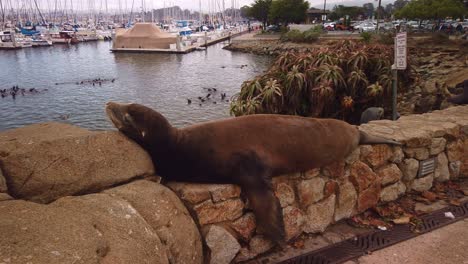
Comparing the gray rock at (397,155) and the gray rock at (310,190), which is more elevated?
the gray rock at (397,155)

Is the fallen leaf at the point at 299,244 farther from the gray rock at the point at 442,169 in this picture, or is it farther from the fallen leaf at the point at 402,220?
the gray rock at the point at 442,169

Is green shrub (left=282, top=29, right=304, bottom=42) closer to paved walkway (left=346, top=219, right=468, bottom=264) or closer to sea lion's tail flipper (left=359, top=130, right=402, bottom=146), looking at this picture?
sea lion's tail flipper (left=359, top=130, right=402, bottom=146)

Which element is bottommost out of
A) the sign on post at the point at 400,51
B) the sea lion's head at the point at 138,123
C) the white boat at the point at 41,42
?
the sea lion's head at the point at 138,123

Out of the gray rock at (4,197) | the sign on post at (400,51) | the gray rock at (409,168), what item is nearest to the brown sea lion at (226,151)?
the gray rock at (4,197)

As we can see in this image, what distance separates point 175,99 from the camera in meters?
22.9

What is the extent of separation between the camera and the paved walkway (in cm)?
317

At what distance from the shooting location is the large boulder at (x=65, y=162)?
2.47 meters

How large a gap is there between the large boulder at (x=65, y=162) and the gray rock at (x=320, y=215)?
163 centimetres

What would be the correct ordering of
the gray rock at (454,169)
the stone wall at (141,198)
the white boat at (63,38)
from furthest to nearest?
the white boat at (63,38) → the gray rock at (454,169) → the stone wall at (141,198)

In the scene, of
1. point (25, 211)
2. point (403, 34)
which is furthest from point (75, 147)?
point (403, 34)

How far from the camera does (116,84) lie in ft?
96.8

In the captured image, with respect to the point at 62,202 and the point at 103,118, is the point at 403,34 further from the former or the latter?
the point at 103,118

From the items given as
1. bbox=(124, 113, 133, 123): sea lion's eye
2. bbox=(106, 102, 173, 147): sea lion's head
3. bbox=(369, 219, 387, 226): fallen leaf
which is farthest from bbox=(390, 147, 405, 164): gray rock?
bbox=(124, 113, 133, 123): sea lion's eye

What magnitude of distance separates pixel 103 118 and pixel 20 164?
1682cm
